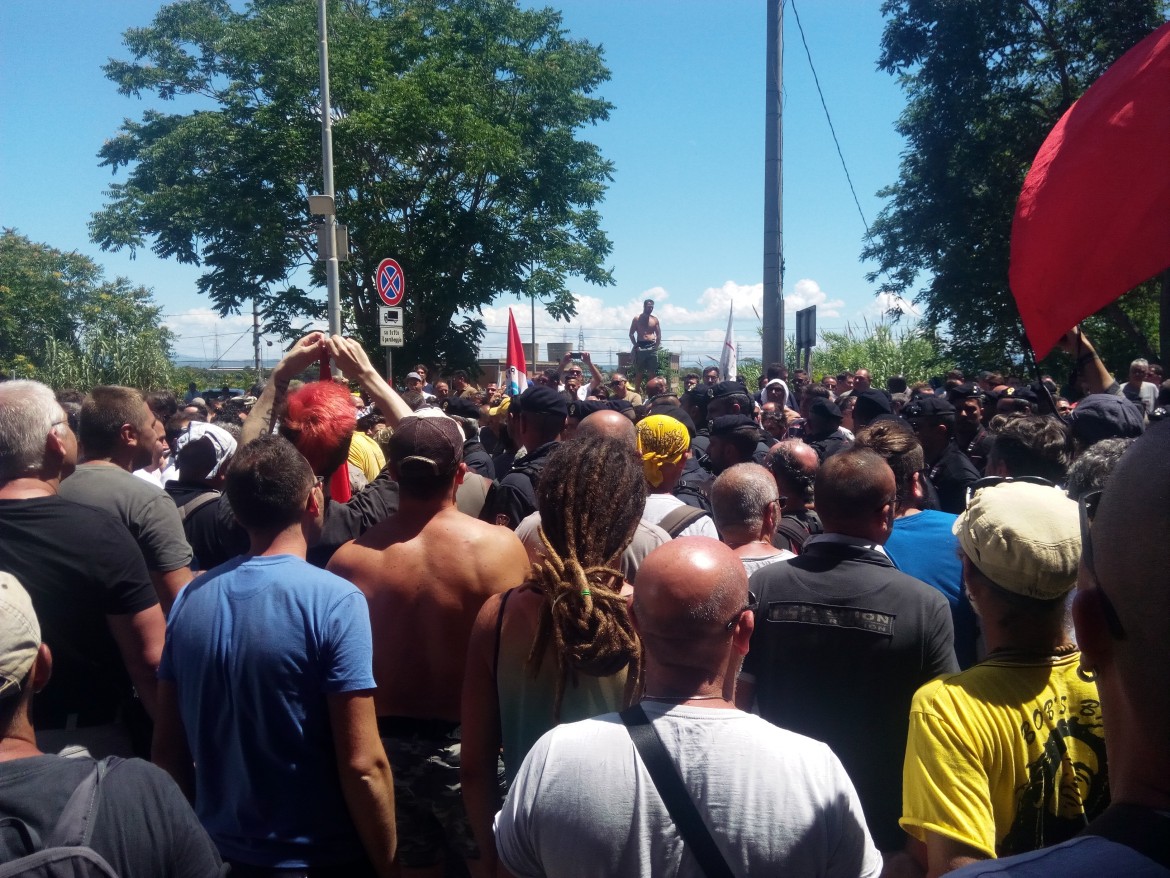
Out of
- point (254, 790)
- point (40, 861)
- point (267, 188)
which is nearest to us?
point (40, 861)

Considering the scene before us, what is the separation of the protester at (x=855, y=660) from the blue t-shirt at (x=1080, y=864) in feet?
5.89

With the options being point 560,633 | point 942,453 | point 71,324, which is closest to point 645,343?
point 942,453

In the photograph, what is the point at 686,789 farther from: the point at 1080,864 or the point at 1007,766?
the point at 1080,864

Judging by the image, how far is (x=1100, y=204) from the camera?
1.43 metres

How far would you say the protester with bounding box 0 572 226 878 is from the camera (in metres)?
1.64

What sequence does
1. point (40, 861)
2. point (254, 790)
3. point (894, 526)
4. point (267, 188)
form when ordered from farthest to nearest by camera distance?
point (267, 188), point (894, 526), point (254, 790), point (40, 861)

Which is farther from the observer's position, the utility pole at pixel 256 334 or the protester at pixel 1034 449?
the utility pole at pixel 256 334

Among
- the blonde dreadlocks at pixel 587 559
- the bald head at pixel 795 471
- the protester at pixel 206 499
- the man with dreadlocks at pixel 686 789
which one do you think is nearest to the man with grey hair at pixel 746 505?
the blonde dreadlocks at pixel 587 559

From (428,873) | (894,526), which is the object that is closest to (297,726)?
(428,873)

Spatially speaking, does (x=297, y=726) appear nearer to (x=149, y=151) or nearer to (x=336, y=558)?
(x=336, y=558)

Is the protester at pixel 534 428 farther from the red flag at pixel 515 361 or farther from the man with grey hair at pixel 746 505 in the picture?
the red flag at pixel 515 361

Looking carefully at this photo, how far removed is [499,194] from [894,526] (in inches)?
1008

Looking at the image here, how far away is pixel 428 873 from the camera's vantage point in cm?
323

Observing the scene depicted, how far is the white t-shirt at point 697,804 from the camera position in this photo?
1814 millimetres
